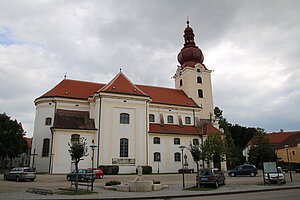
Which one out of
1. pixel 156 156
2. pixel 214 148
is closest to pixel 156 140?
pixel 156 156

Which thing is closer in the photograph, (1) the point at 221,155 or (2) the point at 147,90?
(1) the point at 221,155

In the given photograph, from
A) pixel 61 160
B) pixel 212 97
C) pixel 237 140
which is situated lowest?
pixel 61 160

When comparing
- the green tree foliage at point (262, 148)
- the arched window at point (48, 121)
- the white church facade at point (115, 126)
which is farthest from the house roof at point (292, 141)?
the arched window at point (48, 121)

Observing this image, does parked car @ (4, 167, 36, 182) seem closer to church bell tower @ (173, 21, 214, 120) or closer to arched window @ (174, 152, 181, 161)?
arched window @ (174, 152, 181, 161)

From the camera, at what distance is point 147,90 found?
40.9m

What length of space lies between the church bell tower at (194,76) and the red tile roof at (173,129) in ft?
16.4

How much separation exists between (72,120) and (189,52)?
23.7 meters

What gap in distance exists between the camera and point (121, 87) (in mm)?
33500

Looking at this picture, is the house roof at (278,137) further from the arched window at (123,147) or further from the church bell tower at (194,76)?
the arched window at (123,147)

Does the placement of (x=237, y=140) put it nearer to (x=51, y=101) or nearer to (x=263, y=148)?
(x=263, y=148)

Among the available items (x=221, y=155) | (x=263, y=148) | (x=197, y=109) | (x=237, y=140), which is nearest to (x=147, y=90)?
(x=197, y=109)

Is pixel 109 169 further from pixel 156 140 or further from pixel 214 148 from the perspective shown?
pixel 214 148

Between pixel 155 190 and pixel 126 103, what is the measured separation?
707 inches

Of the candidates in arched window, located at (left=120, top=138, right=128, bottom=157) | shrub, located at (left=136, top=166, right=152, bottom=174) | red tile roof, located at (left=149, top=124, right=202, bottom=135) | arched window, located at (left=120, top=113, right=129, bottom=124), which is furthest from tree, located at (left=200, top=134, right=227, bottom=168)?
arched window, located at (left=120, top=113, right=129, bottom=124)
